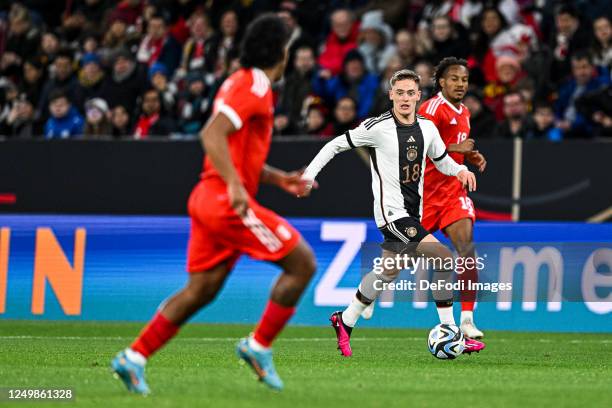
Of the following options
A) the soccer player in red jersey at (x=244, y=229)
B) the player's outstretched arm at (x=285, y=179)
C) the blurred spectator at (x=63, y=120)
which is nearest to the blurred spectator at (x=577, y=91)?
the blurred spectator at (x=63, y=120)

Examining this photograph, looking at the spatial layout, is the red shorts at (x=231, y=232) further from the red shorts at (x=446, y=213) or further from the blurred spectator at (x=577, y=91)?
the blurred spectator at (x=577, y=91)

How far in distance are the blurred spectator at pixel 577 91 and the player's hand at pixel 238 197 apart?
9.40 meters

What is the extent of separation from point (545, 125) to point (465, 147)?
16.9 feet

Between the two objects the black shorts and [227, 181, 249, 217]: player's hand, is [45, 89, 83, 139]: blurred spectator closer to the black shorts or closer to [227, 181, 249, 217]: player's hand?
the black shorts

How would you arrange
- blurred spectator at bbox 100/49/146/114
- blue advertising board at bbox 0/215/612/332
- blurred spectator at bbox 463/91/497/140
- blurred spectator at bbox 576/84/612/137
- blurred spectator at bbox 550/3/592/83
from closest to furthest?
blue advertising board at bbox 0/215/612/332, blurred spectator at bbox 576/84/612/137, blurred spectator at bbox 463/91/497/140, blurred spectator at bbox 550/3/592/83, blurred spectator at bbox 100/49/146/114

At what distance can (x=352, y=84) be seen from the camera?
17.2 m

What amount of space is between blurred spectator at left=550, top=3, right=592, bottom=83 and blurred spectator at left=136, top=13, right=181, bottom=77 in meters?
5.86

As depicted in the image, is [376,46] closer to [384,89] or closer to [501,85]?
[384,89]

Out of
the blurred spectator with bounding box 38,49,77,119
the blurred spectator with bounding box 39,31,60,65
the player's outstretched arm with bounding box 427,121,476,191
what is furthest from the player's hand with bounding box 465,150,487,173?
the blurred spectator with bounding box 39,31,60,65

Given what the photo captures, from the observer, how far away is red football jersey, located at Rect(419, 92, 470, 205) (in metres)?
11.3

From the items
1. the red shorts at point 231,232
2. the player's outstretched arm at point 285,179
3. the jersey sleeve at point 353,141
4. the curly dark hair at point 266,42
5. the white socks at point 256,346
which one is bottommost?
the white socks at point 256,346

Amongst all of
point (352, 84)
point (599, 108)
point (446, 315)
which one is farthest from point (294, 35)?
point (446, 315)

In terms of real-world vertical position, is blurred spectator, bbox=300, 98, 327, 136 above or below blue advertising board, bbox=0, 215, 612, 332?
above

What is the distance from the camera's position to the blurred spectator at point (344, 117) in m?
16.3
